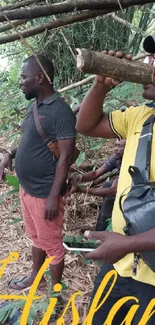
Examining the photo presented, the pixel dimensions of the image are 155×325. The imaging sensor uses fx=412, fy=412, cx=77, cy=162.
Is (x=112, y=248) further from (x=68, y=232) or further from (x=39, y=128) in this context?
(x=68, y=232)

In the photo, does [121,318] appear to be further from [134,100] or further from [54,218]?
→ [134,100]

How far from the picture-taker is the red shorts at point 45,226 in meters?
2.82

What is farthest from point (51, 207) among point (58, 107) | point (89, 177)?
point (89, 177)

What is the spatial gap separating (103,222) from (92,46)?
3277 mm

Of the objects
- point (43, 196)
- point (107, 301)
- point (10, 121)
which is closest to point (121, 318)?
point (107, 301)

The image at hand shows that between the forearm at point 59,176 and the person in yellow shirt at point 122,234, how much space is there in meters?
0.55

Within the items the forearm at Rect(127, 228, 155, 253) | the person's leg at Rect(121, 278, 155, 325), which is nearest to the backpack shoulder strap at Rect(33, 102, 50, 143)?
the person's leg at Rect(121, 278, 155, 325)

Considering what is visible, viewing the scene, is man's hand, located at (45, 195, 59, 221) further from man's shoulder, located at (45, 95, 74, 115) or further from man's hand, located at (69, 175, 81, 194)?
man's shoulder, located at (45, 95, 74, 115)

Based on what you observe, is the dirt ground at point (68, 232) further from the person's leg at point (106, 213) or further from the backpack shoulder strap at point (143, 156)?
the backpack shoulder strap at point (143, 156)

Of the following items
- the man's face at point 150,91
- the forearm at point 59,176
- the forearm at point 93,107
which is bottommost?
the forearm at point 59,176

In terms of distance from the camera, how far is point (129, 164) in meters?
1.80

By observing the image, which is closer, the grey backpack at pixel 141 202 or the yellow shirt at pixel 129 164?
the grey backpack at pixel 141 202

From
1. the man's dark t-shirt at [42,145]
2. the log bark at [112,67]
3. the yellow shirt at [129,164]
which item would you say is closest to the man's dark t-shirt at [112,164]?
the man's dark t-shirt at [42,145]

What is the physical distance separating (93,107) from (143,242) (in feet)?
2.76
